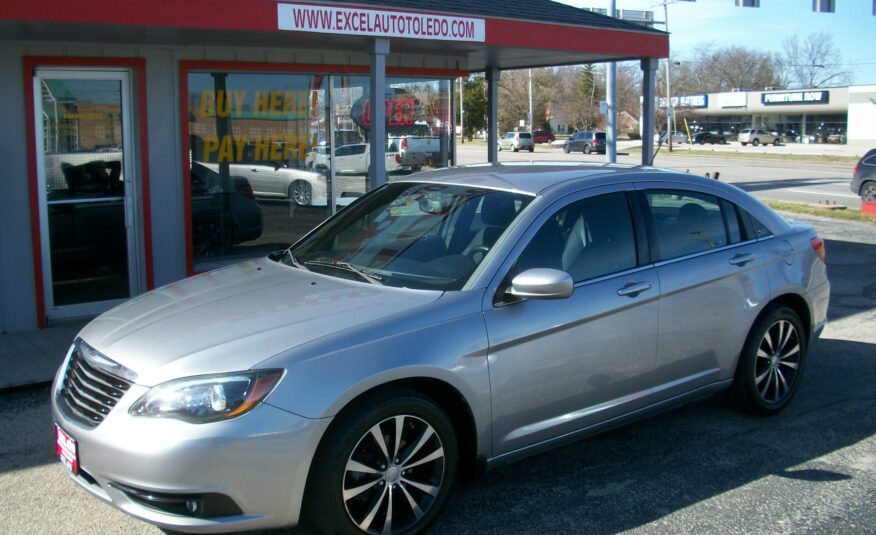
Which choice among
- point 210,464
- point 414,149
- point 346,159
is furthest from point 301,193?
point 210,464

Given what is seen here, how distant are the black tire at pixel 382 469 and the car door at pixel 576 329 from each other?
0.35 m

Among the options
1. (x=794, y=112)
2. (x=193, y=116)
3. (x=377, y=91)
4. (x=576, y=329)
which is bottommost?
(x=576, y=329)

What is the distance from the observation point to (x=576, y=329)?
4328 mm

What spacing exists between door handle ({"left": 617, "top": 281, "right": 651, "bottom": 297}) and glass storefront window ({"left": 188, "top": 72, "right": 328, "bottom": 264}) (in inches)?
226

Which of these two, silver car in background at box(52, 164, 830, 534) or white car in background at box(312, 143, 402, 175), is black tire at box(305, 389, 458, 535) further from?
white car in background at box(312, 143, 402, 175)

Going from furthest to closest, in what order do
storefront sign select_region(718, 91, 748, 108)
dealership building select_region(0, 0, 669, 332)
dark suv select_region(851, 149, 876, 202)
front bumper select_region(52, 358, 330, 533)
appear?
storefront sign select_region(718, 91, 748, 108)
dark suv select_region(851, 149, 876, 202)
dealership building select_region(0, 0, 669, 332)
front bumper select_region(52, 358, 330, 533)

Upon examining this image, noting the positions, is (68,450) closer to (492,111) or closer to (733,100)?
(492,111)

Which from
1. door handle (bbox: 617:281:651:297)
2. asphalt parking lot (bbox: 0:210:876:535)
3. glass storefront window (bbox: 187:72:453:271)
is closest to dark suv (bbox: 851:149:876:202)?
glass storefront window (bbox: 187:72:453:271)

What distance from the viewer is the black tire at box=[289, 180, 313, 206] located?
10320 millimetres

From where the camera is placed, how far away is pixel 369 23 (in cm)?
770

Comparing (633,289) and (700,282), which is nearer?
(633,289)

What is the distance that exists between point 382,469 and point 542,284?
1116 mm

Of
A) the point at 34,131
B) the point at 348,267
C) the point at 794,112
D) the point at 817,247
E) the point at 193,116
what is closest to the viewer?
the point at 348,267

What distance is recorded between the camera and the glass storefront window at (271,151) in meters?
9.27
